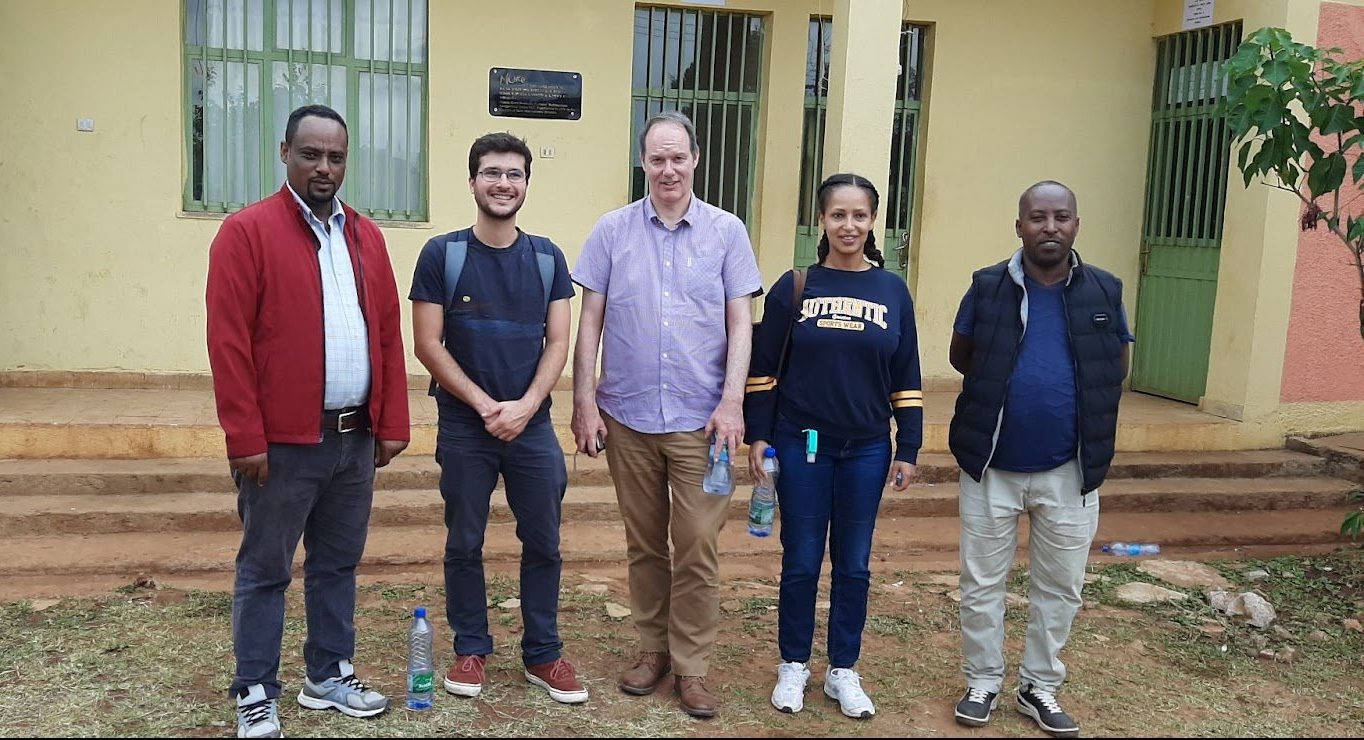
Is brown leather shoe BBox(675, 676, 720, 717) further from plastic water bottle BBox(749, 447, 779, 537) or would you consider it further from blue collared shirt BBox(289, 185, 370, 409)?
blue collared shirt BBox(289, 185, 370, 409)

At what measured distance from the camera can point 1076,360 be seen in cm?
414

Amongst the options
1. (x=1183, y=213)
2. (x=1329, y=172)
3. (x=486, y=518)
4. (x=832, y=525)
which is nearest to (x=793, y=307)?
(x=832, y=525)

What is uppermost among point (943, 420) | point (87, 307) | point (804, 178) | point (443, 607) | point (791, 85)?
point (791, 85)

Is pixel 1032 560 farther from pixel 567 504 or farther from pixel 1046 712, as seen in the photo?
pixel 567 504

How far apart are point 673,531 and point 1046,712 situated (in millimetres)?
1475

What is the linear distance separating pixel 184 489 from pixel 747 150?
439cm

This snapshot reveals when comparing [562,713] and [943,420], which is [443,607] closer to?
[562,713]

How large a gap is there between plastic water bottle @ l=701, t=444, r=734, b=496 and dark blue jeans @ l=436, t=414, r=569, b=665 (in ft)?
1.69

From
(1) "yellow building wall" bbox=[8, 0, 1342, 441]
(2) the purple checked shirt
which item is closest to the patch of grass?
(2) the purple checked shirt

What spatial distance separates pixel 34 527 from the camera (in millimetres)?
6094

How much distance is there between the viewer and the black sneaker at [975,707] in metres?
4.28

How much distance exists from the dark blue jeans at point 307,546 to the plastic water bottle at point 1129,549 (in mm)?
4372

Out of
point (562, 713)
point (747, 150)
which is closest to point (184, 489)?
point (562, 713)

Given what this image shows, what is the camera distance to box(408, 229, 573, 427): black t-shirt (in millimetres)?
4145
